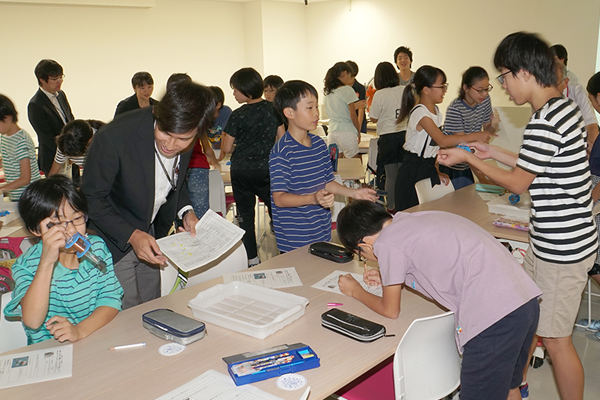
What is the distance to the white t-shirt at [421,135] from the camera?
3.63m

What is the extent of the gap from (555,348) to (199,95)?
1.77 m

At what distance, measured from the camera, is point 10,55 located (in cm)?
806

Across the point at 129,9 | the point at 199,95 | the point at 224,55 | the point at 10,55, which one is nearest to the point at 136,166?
the point at 199,95

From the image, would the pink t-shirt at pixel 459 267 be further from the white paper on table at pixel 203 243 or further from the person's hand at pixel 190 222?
the person's hand at pixel 190 222

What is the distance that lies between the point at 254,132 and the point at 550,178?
247 centimetres

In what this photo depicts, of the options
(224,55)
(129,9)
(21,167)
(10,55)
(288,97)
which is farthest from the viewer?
(224,55)

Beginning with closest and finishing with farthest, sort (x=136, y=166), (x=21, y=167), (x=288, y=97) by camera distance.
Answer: (x=136, y=166) → (x=288, y=97) → (x=21, y=167)

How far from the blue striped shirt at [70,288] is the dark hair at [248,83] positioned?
2258mm

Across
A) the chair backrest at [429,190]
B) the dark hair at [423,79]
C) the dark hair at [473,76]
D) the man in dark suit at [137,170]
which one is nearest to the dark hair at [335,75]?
the dark hair at [423,79]

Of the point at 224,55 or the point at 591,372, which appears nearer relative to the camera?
the point at 591,372

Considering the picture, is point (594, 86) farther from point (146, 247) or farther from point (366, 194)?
point (146, 247)

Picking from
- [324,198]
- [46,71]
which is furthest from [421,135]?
[46,71]

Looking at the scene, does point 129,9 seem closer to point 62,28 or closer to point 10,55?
point 62,28

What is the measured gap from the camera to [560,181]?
1.93 metres
